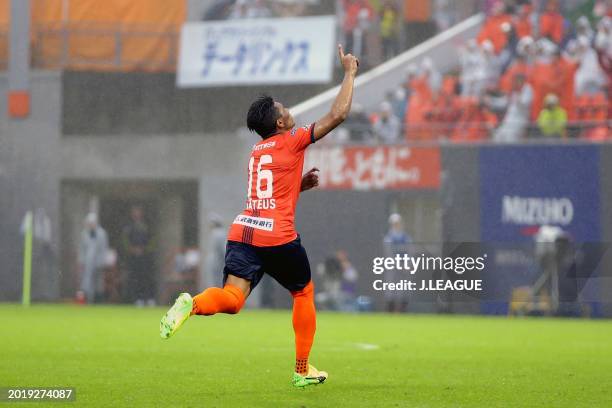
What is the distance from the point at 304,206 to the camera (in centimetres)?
2205

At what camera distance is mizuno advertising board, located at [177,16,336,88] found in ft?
78.8

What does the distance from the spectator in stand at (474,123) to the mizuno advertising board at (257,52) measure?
3168 millimetres

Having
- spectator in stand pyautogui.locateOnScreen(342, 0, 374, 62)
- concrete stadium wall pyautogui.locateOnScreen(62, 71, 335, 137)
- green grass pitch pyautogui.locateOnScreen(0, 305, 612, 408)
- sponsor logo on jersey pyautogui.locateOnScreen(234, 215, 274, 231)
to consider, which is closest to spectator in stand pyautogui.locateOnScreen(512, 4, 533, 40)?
spectator in stand pyautogui.locateOnScreen(342, 0, 374, 62)

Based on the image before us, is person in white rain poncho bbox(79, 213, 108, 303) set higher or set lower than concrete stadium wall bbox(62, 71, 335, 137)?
lower

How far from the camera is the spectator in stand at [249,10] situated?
974 inches

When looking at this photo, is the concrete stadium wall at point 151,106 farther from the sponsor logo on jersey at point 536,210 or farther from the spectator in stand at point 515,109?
the sponsor logo on jersey at point 536,210

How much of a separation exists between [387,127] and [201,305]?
15118 mm

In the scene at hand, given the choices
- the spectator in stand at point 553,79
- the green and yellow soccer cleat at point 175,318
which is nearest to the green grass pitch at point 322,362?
the green and yellow soccer cleat at point 175,318

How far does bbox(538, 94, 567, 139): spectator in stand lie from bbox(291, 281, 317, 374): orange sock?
1324 centimetres

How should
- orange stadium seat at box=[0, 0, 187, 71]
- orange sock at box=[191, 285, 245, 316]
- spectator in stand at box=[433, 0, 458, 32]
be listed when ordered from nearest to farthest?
orange sock at box=[191, 285, 245, 316]
spectator in stand at box=[433, 0, 458, 32]
orange stadium seat at box=[0, 0, 187, 71]

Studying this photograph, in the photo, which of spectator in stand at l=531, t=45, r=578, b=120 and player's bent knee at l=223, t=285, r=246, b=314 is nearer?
player's bent knee at l=223, t=285, r=246, b=314

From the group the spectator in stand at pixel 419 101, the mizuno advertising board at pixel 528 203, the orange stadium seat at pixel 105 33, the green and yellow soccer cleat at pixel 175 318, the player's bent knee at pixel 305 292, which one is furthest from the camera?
the orange stadium seat at pixel 105 33

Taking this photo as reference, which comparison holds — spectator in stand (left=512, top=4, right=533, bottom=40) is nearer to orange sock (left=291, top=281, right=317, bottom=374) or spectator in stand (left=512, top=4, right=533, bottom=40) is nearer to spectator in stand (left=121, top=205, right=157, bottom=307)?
spectator in stand (left=121, top=205, right=157, bottom=307)

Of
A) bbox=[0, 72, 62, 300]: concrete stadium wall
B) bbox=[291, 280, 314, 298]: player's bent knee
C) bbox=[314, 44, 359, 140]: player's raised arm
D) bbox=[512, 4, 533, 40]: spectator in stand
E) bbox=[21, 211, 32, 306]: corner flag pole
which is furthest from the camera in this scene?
bbox=[0, 72, 62, 300]: concrete stadium wall
